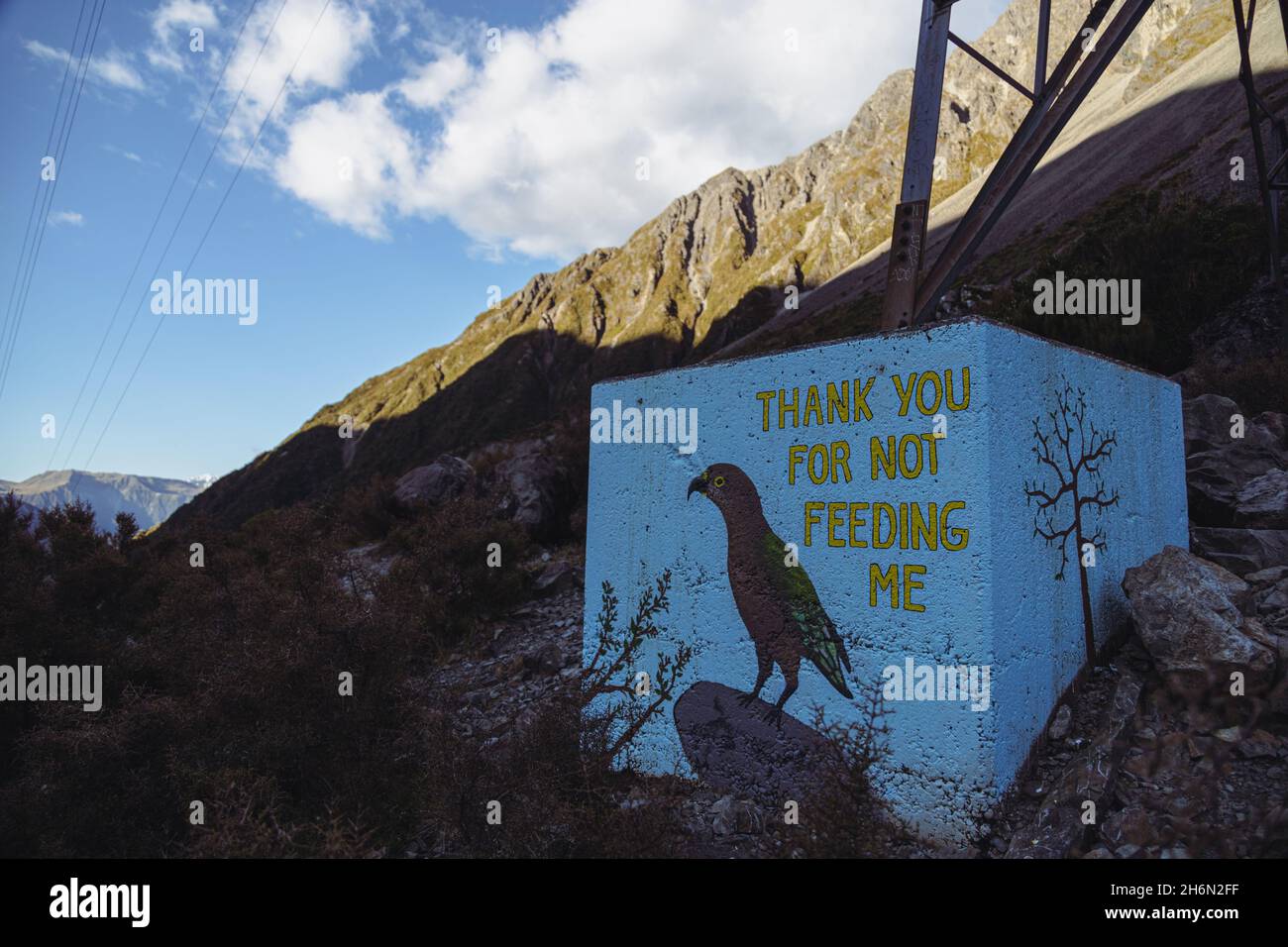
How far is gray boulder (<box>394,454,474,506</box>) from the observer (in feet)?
52.0

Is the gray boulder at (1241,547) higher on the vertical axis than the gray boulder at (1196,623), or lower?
higher

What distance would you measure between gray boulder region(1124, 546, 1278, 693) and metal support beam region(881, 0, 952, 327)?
A: 2500mm

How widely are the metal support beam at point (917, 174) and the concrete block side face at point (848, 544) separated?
115cm

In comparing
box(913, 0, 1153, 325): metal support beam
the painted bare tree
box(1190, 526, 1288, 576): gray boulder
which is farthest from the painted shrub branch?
box(1190, 526, 1288, 576): gray boulder

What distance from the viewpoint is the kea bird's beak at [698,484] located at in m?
5.64

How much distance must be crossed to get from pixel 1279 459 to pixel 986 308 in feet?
34.5

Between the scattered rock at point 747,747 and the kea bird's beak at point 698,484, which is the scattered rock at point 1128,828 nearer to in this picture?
the scattered rock at point 747,747

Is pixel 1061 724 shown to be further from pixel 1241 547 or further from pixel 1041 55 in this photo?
pixel 1041 55

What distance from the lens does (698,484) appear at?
5680 millimetres

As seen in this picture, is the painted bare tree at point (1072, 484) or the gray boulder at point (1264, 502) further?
the gray boulder at point (1264, 502)

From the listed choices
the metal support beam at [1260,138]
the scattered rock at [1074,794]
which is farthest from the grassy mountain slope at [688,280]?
the scattered rock at [1074,794]

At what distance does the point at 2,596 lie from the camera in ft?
26.5

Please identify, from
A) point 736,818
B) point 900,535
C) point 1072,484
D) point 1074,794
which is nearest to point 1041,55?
point 1072,484
